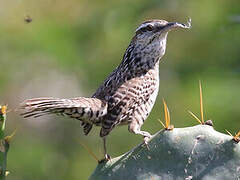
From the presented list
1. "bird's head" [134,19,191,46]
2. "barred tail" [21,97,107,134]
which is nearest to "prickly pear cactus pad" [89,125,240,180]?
"barred tail" [21,97,107,134]

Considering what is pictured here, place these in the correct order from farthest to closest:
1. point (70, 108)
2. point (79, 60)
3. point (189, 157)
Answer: point (79, 60) < point (70, 108) < point (189, 157)

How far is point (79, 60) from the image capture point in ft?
31.9

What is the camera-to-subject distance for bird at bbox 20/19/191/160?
4297 mm

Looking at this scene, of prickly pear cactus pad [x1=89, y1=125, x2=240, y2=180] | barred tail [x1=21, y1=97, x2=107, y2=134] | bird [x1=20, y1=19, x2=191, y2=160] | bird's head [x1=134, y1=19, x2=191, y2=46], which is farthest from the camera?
bird's head [x1=134, y1=19, x2=191, y2=46]

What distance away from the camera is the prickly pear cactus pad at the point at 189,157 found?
12.1ft

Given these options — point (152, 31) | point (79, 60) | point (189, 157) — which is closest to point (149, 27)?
point (152, 31)

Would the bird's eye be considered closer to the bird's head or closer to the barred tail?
the bird's head

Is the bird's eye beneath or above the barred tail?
above

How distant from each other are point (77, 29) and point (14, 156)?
2335 mm

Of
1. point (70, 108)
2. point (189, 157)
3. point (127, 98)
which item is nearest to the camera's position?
point (189, 157)

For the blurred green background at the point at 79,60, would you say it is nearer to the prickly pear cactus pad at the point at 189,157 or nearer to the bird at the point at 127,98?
the bird at the point at 127,98

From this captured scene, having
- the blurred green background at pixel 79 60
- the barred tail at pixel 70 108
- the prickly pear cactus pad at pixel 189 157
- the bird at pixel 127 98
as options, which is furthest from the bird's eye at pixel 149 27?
the blurred green background at pixel 79 60

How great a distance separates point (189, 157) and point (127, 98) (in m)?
1.17

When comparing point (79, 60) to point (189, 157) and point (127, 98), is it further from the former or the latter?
point (189, 157)
